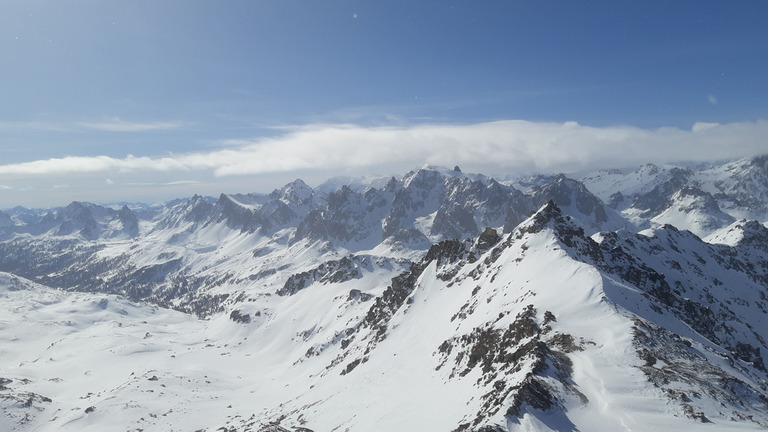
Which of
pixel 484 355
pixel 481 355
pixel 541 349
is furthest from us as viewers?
pixel 481 355

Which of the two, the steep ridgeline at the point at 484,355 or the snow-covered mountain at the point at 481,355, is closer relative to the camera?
the steep ridgeline at the point at 484,355

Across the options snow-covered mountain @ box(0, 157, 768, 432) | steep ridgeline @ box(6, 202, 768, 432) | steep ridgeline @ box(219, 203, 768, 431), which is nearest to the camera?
steep ridgeline @ box(219, 203, 768, 431)

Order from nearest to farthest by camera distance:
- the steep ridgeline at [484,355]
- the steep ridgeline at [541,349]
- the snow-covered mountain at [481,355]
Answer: the steep ridgeline at [541,349], the steep ridgeline at [484,355], the snow-covered mountain at [481,355]

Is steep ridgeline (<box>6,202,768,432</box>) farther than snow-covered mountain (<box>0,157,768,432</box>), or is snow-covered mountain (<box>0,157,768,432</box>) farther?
snow-covered mountain (<box>0,157,768,432</box>)

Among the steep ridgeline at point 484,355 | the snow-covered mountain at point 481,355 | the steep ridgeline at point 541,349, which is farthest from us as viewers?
the snow-covered mountain at point 481,355

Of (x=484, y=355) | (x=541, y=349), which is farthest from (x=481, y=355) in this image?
(x=541, y=349)

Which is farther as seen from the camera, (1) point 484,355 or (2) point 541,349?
(1) point 484,355

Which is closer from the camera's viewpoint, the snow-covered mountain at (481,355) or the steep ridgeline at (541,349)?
the steep ridgeline at (541,349)

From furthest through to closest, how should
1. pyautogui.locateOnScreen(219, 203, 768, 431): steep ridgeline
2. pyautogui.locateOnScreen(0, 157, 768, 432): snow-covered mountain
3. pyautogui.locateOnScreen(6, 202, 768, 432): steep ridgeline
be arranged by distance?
1. pyautogui.locateOnScreen(0, 157, 768, 432): snow-covered mountain
2. pyautogui.locateOnScreen(6, 202, 768, 432): steep ridgeline
3. pyautogui.locateOnScreen(219, 203, 768, 431): steep ridgeline

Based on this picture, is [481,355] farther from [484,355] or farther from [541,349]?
[541,349]

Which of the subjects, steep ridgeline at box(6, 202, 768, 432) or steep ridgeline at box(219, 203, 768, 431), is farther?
steep ridgeline at box(6, 202, 768, 432)

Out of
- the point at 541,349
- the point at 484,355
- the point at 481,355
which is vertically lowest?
the point at 481,355
